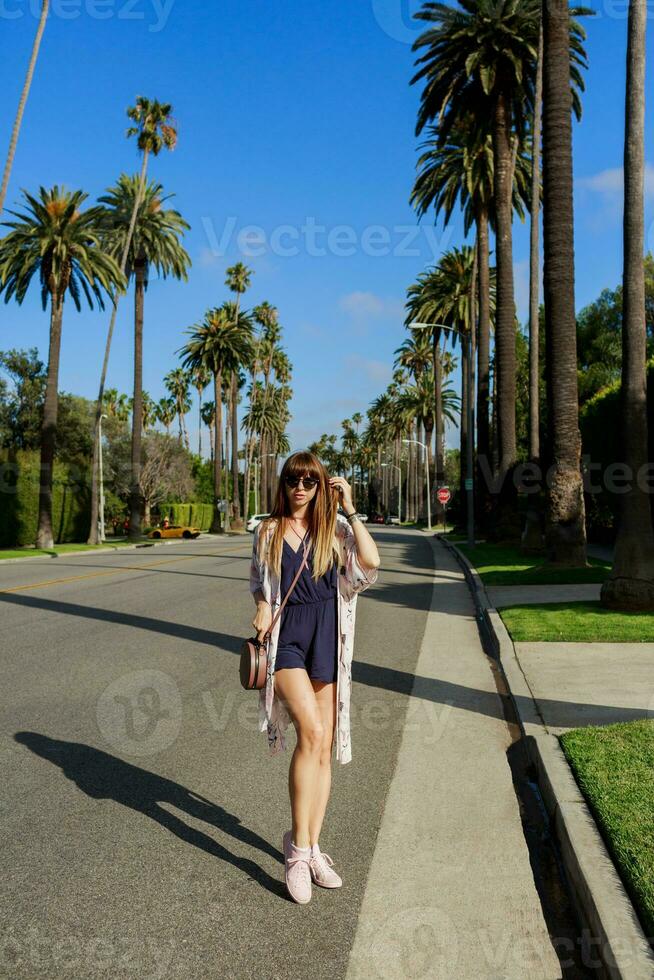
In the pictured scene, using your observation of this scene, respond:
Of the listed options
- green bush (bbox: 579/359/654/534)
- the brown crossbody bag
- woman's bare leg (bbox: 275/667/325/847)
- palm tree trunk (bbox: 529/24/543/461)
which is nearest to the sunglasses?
the brown crossbody bag

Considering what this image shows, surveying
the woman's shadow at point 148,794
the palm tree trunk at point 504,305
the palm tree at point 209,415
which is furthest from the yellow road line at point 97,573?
the palm tree at point 209,415

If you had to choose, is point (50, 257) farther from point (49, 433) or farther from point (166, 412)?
point (166, 412)

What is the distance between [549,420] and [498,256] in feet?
47.6

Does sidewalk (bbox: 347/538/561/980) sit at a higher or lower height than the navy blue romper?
lower

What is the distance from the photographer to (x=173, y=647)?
11305 millimetres

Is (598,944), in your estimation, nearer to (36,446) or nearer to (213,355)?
(36,446)

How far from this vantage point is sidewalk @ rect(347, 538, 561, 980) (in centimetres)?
367

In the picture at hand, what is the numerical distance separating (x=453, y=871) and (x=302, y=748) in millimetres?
1048

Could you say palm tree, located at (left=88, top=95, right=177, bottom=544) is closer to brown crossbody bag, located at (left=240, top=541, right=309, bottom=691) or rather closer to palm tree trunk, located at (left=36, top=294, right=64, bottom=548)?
palm tree trunk, located at (left=36, top=294, right=64, bottom=548)

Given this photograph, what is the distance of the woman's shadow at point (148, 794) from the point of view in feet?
15.6

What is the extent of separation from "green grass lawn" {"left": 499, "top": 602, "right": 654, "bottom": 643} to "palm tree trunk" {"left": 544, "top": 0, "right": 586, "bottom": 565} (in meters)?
4.81

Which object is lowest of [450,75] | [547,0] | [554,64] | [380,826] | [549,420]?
[380,826]

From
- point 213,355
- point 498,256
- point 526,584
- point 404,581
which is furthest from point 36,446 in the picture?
point 526,584

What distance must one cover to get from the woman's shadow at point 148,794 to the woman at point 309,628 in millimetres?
397
